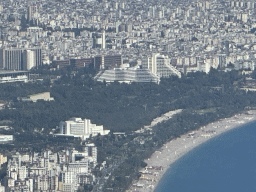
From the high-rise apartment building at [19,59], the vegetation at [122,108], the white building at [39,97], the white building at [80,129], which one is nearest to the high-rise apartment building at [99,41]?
the high-rise apartment building at [19,59]

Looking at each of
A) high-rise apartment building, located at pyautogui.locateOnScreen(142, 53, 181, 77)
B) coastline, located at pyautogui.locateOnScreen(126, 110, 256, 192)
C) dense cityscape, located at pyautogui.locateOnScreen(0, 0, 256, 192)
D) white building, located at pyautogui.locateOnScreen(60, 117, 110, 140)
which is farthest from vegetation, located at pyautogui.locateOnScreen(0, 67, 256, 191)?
high-rise apartment building, located at pyautogui.locateOnScreen(142, 53, 181, 77)

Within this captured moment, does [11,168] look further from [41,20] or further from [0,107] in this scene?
[41,20]

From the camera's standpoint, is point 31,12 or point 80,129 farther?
point 31,12

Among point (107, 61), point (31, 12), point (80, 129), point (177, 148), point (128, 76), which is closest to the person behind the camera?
point (177, 148)

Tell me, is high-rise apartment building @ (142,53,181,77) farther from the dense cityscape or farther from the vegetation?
the vegetation

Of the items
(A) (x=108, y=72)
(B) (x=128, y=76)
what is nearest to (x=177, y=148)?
(B) (x=128, y=76)

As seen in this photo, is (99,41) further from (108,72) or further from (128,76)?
(128,76)
